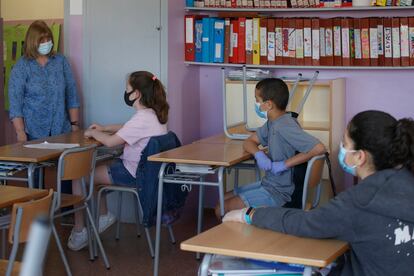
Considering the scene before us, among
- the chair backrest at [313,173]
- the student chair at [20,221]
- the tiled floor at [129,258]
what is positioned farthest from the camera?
the tiled floor at [129,258]

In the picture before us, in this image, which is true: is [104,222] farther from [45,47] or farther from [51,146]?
[45,47]

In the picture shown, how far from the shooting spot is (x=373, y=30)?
5246mm

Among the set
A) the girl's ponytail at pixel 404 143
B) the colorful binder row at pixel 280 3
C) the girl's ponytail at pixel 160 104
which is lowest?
the girl's ponytail at pixel 404 143

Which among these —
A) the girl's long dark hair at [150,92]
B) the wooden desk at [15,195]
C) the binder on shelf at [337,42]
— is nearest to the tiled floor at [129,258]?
the girl's long dark hair at [150,92]

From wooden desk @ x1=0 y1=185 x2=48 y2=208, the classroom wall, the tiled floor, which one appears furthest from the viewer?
the classroom wall

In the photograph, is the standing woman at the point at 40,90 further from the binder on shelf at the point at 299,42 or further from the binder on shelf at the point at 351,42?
the binder on shelf at the point at 351,42

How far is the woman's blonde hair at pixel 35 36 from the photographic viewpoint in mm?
4980

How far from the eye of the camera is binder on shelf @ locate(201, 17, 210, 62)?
5652 millimetres

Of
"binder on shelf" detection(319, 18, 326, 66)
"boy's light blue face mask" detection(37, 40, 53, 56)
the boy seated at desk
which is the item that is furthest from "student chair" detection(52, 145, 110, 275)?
"binder on shelf" detection(319, 18, 326, 66)

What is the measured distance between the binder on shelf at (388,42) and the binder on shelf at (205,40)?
1.35 m

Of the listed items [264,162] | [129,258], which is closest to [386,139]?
[264,162]

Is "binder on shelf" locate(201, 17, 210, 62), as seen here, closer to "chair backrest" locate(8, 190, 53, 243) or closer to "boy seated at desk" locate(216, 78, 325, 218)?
"boy seated at desk" locate(216, 78, 325, 218)

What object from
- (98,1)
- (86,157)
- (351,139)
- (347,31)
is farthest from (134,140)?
(351,139)

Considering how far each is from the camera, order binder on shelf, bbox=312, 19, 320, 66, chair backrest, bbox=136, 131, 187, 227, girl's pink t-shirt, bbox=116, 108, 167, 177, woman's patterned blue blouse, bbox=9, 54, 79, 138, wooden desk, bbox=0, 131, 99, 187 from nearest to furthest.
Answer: wooden desk, bbox=0, 131, 99, 187
chair backrest, bbox=136, 131, 187, 227
girl's pink t-shirt, bbox=116, 108, 167, 177
woman's patterned blue blouse, bbox=9, 54, 79, 138
binder on shelf, bbox=312, 19, 320, 66
